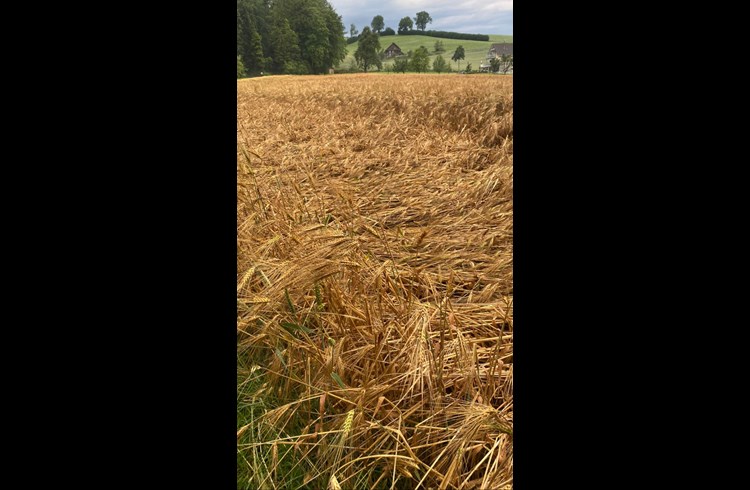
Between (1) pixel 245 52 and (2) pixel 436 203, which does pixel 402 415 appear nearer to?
(2) pixel 436 203

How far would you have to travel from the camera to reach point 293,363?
3.56 feet

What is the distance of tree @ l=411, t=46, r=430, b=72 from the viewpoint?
27.4 m

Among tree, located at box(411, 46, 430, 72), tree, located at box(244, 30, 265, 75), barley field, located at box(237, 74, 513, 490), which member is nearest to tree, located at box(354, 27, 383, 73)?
tree, located at box(411, 46, 430, 72)

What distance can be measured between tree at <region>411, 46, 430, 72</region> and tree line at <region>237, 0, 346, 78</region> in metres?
7.51

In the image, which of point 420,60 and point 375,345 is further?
point 420,60

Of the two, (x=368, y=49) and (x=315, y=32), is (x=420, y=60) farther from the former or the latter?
(x=315, y=32)

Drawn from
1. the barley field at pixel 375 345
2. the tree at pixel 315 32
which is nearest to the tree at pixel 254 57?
the tree at pixel 315 32

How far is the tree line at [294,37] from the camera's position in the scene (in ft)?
107

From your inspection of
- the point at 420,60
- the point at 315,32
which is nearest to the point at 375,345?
the point at 420,60

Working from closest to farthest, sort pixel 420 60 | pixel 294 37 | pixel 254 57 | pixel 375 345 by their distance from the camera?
pixel 375 345
pixel 420 60
pixel 294 37
pixel 254 57

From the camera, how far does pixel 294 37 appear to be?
32844mm

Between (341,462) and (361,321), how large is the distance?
426 mm

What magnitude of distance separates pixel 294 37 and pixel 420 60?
9870mm

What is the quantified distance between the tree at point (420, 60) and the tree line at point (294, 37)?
296 inches
